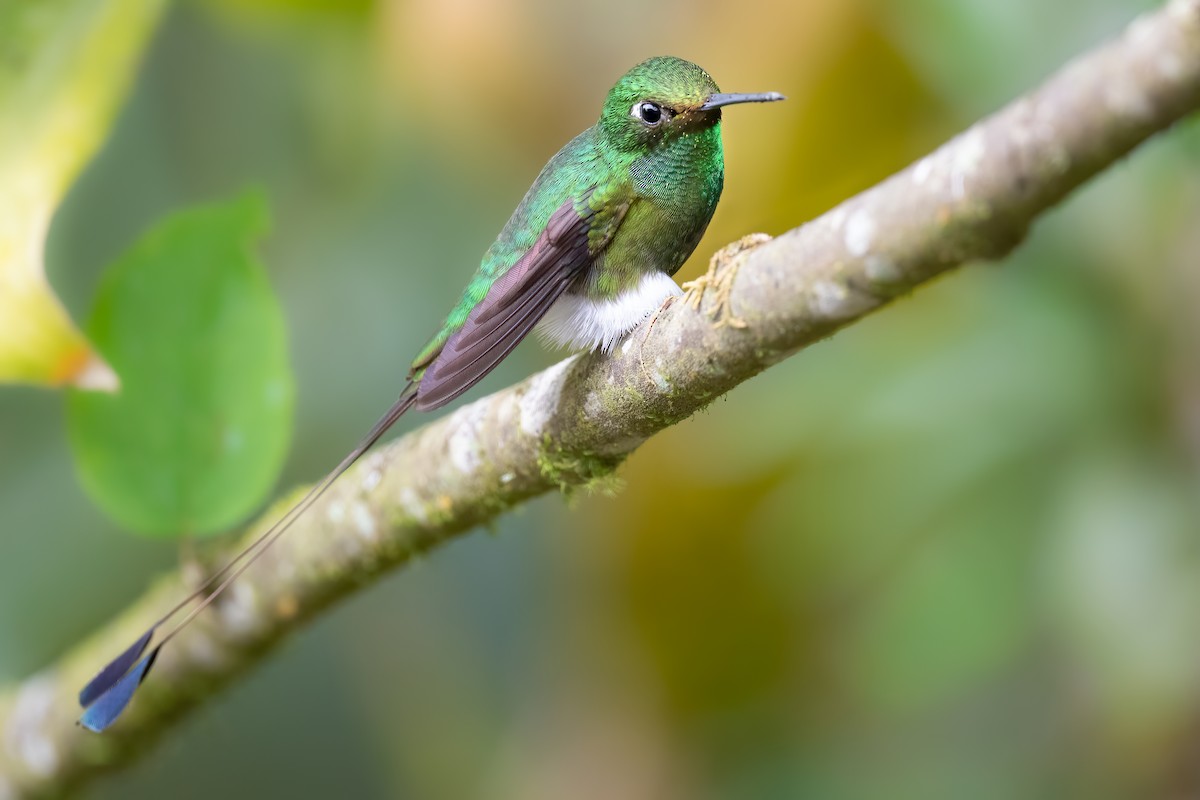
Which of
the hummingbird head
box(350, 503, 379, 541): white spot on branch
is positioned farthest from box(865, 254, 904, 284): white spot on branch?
box(350, 503, 379, 541): white spot on branch

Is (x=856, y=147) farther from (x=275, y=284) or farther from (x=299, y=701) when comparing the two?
(x=299, y=701)

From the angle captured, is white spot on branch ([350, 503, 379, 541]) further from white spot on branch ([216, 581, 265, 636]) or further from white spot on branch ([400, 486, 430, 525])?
white spot on branch ([216, 581, 265, 636])

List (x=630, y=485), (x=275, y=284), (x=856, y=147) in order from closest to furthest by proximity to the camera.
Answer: (x=856, y=147) < (x=630, y=485) < (x=275, y=284)

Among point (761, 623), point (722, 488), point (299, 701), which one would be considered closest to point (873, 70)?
point (722, 488)

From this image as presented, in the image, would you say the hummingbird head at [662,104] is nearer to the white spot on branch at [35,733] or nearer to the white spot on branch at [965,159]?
the white spot on branch at [965,159]

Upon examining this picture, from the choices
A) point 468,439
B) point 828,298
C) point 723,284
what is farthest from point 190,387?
point 828,298
